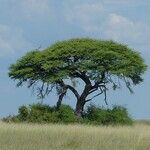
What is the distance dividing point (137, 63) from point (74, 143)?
905 inches

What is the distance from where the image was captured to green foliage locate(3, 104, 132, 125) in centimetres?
3916

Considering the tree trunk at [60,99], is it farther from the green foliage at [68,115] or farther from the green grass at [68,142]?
the green grass at [68,142]

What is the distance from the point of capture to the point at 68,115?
3944 centimetres

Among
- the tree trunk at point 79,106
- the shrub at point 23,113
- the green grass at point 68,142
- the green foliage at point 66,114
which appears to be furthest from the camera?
the tree trunk at point 79,106

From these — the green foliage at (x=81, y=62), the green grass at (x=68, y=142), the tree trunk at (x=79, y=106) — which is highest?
the green foliage at (x=81, y=62)

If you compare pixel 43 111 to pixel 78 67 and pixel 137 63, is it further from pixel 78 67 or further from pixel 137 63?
pixel 137 63

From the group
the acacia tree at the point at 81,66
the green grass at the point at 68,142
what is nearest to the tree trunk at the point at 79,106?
the acacia tree at the point at 81,66

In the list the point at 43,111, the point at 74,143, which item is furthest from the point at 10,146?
the point at 43,111

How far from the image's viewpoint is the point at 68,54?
4056 centimetres

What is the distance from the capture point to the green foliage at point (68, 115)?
39156mm

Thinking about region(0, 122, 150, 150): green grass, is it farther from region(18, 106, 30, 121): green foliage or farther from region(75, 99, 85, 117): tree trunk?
region(75, 99, 85, 117): tree trunk

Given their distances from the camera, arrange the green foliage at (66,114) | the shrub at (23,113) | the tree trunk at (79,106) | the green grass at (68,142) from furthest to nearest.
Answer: the tree trunk at (79,106), the shrub at (23,113), the green foliage at (66,114), the green grass at (68,142)

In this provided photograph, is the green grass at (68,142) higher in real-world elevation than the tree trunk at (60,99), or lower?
lower

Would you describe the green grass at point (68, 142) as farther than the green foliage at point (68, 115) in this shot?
No
